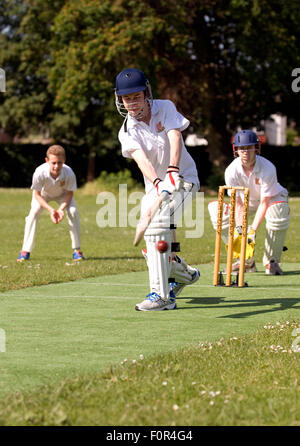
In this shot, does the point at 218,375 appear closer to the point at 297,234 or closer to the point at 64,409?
the point at 64,409

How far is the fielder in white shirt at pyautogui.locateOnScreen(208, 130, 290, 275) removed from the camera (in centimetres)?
910

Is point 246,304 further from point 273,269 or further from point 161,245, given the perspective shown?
point 273,269

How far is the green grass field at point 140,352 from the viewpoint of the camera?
3.77 m

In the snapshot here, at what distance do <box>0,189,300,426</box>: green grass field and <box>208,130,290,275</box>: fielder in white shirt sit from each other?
0.37 metres

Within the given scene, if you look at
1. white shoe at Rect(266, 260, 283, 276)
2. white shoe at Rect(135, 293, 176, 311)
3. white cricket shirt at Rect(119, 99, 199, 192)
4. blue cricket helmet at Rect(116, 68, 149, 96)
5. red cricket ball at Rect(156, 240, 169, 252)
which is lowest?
white shoe at Rect(135, 293, 176, 311)

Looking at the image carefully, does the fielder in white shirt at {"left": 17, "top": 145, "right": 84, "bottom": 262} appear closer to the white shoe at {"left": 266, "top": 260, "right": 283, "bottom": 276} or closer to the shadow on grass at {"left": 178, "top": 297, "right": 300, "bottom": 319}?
the white shoe at {"left": 266, "top": 260, "right": 283, "bottom": 276}

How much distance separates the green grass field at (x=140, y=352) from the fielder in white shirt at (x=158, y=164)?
13.7 inches

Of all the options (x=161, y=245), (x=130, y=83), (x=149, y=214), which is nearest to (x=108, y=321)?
(x=161, y=245)

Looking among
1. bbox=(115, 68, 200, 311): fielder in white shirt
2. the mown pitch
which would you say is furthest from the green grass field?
bbox=(115, 68, 200, 311): fielder in white shirt

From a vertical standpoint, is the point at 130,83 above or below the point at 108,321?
above

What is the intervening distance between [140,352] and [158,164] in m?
2.49

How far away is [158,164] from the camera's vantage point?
7262 millimetres

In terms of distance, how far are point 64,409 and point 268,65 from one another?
100 ft

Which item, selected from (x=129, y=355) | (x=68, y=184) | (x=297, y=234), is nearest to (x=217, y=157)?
(x=297, y=234)
